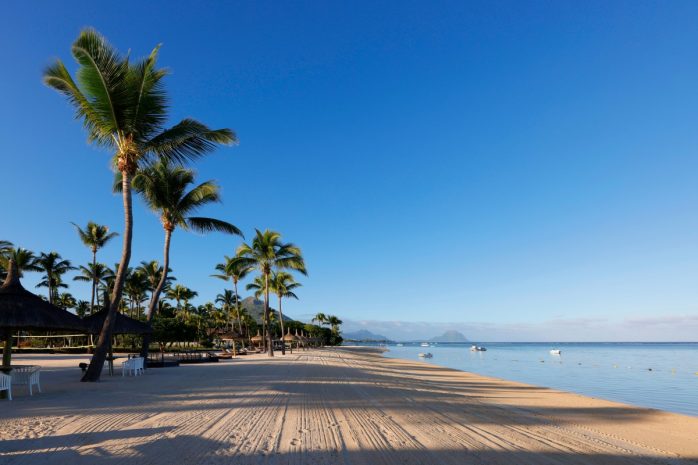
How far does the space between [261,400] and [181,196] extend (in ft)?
44.7

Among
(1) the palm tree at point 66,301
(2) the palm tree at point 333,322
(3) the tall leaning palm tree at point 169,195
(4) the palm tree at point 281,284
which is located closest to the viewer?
(3) the tall leaning palm tree at point 169,195

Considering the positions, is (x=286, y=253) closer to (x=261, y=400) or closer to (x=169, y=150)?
(x=169, y=150)

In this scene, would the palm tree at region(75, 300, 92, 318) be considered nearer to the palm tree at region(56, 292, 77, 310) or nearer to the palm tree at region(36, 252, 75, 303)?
the palm tree at region(56, 292, 77, 310)

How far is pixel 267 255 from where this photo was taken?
3200cm

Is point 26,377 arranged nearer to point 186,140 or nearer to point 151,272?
point 186,140

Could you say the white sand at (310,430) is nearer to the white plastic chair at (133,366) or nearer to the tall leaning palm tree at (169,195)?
the white plastic chair at (133,366)

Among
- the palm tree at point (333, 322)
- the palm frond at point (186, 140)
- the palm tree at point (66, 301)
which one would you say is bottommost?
the palm tree at point (333, 322)

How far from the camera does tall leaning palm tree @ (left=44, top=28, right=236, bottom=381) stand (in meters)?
12.2

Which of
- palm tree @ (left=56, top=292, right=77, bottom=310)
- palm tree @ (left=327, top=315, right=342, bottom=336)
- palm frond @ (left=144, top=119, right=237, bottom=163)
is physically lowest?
palm tree @ (left=327, top=315, right=342, bottom=336)

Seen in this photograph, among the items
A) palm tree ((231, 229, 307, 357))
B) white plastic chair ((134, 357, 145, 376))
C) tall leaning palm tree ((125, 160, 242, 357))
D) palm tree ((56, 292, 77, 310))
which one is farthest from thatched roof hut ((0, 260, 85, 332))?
palm tree ((56, 292, 77, 310))

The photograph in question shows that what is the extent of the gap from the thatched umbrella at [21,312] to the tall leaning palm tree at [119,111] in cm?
190

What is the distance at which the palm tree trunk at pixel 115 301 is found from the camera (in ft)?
40.2

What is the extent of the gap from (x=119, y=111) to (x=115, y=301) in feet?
19.1

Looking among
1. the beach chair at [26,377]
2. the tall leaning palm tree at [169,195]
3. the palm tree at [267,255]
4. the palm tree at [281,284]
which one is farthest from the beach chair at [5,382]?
the palm tree at [281,284]
